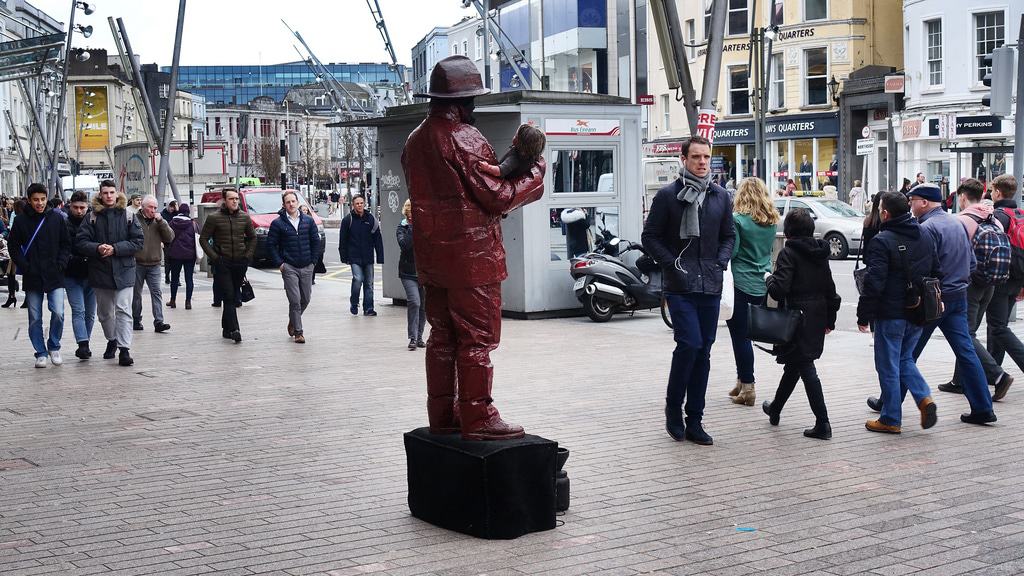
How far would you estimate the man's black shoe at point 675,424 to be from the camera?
8.41 m

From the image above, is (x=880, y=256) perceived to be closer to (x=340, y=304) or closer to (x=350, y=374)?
(x=350, y=374)

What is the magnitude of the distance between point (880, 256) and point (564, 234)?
926 cm

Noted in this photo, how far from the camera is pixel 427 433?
21.4 feet

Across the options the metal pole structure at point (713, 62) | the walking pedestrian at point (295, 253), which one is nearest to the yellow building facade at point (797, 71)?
the metal pole structure at point (713, 62)

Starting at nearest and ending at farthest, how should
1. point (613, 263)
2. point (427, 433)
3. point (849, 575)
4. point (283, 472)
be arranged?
point (849, 575) < point (427, 433) < point (283, 472) < point (613, 263)

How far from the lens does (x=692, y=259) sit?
27.0 feet

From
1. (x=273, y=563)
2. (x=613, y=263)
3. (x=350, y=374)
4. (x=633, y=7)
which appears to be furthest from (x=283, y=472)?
(x=633, y=7)

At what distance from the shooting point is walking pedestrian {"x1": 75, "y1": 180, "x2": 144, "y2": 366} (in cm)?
1332

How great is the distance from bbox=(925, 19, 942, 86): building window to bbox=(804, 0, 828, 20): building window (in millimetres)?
7283

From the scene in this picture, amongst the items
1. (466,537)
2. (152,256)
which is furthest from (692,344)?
(152,256)

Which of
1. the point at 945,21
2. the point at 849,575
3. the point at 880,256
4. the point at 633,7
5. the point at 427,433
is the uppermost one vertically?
the point at 633,7

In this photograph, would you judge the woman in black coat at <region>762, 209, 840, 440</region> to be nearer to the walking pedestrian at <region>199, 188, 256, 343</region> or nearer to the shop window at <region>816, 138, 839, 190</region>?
the walking pedestrian at <region>199, 188, 256, 343</region>

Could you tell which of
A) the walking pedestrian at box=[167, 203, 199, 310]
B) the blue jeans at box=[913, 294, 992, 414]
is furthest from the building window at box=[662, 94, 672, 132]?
the blue jeans at box=[913, 294, 992, 414]

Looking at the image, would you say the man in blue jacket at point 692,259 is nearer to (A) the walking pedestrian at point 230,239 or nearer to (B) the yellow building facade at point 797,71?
(A) the walking pedestrian at point 230,239
